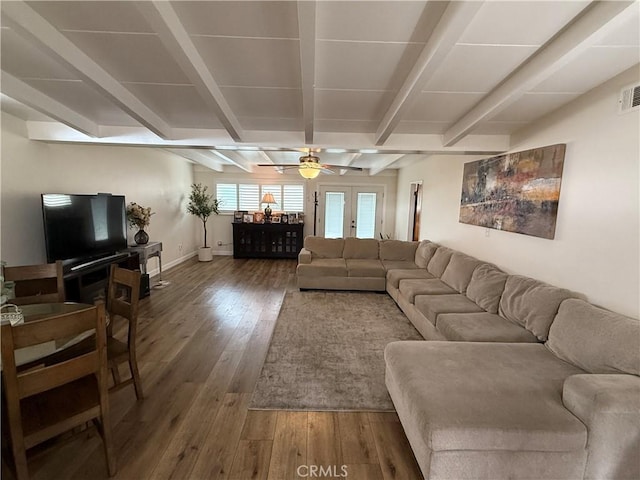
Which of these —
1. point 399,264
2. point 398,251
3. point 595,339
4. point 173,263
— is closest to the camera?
point 595,339

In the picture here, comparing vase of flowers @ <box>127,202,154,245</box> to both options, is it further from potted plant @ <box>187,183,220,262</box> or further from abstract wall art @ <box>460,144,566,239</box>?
abstract wall art @ <box>460,144,566,239</box>

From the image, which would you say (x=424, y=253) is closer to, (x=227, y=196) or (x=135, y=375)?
(x=135, y=375)

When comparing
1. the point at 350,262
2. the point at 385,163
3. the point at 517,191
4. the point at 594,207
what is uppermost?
the point at 385,163

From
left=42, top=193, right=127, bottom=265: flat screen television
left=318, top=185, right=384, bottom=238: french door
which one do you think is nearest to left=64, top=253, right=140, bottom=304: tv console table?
left=42, top=193, right=127, bottom=265: flat screen television

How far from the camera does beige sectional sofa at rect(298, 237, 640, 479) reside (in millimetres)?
1381

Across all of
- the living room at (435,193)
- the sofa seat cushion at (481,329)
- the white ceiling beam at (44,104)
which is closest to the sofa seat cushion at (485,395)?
the sofa seat cushion at (481,329)

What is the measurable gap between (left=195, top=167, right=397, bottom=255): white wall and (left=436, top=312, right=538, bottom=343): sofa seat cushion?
220 inches

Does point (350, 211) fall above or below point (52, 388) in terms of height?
above

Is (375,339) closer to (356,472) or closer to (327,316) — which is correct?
(327,316)

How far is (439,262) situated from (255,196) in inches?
211

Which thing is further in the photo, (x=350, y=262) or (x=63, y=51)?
(x=350, y=262)

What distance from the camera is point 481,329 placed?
8.04ft

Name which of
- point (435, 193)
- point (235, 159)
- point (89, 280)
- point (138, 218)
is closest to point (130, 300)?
point (89, 280)

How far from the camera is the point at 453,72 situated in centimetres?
202
